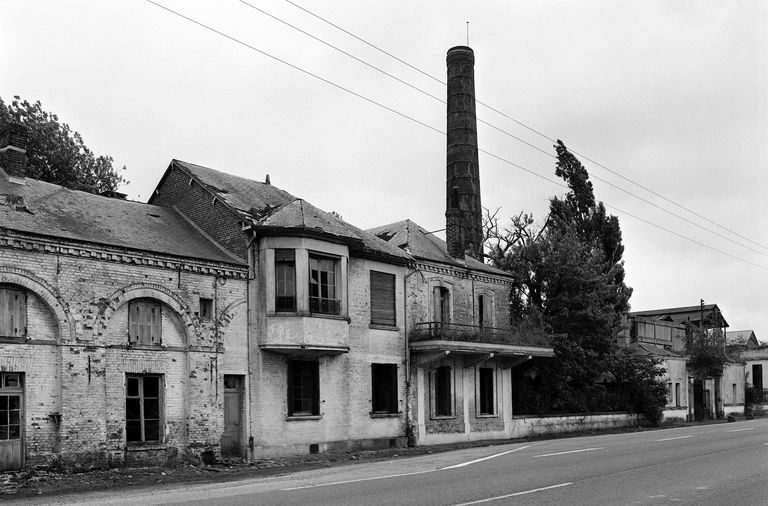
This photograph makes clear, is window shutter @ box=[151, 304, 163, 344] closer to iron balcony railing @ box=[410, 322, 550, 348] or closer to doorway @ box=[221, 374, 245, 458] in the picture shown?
doorway @ box=[221, 374, 245, 458]

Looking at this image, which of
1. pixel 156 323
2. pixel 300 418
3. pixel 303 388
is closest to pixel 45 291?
pixel 156 323

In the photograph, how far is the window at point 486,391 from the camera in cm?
3385

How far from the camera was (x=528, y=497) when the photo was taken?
13.1m

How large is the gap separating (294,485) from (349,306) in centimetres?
1236

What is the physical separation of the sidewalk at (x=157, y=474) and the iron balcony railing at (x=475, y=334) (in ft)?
17.4

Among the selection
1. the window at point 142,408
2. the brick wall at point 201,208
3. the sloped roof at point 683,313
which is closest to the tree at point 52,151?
the brick wall at point 201,208

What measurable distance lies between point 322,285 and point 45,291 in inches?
350

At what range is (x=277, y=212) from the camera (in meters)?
26.3

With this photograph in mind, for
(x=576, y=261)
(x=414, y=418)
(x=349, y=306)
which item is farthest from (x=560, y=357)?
(x=349, y=306)

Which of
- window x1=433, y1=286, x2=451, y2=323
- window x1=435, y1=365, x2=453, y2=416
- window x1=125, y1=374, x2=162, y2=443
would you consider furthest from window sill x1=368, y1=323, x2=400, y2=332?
window x1=125, y1=374, x2=162, y2=443

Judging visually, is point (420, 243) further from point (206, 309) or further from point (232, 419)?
point (232, 419)

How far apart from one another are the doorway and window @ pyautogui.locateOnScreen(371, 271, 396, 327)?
20.7 feet

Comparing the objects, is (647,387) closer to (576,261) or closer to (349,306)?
(576,261)

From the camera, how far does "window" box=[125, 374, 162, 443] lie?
22.1 metres
